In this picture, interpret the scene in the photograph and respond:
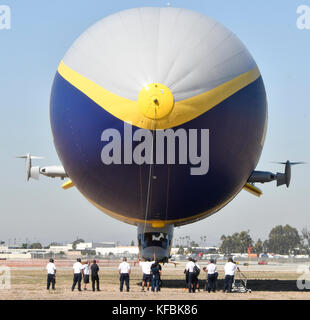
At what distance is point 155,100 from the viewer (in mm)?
18484

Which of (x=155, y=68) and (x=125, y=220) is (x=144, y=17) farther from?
(x=125, y=220)

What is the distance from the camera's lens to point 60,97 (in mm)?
21109

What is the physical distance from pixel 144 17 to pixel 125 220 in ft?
24.5

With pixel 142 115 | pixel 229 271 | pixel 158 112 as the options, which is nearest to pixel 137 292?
pixel 229 271

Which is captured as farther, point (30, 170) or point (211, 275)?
point (30, 170)

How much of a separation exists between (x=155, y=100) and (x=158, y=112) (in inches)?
15.1

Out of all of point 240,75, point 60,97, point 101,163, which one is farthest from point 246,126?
point 60,97

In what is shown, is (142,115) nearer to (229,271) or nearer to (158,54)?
(158,54)

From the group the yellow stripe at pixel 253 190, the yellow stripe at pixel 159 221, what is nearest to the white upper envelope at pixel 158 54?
the yellow stripe at pixel 159 221

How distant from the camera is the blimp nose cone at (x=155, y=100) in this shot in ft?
60.7

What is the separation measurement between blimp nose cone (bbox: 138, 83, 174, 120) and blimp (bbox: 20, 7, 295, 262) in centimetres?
3

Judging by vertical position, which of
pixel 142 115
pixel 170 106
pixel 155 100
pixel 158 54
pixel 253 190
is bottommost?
pixel 253 190
